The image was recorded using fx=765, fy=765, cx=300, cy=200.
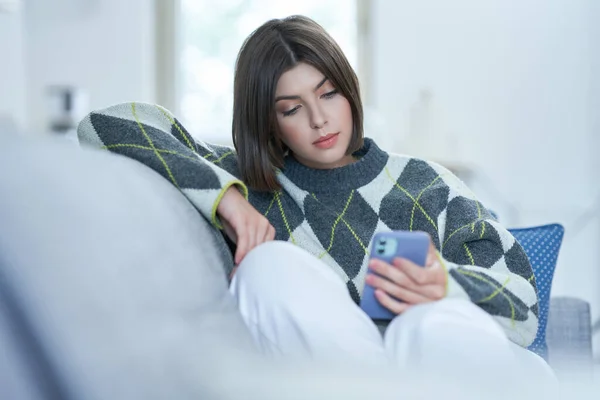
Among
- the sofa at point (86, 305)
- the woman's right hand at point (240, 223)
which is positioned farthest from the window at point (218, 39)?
the sofa at point (86, 305)

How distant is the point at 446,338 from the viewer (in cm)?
79

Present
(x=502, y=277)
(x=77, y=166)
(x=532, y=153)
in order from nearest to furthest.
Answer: (x=77, y=166) → (x=502, y=277) → (x=532, y=153)

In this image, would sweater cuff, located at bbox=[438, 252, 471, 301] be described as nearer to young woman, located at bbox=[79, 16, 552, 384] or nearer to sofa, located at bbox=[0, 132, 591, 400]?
young woman, located at bbox=[79, 16, 552, 384]

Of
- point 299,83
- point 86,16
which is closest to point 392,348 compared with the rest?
point 299,83

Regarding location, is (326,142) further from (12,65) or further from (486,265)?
(12,65)

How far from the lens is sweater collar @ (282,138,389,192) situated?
1325mm

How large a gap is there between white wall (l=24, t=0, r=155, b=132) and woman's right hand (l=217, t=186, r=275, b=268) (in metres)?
3.21

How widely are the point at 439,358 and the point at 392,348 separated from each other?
2.9 inches

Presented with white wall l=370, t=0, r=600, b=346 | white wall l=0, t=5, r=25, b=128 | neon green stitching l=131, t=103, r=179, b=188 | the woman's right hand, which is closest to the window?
white wall l=370, t=0, r=600, b=346

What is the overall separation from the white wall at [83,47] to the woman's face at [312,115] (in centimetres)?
302

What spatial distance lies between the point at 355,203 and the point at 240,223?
0.31 m

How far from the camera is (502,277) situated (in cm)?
105

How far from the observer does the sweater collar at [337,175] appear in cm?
133

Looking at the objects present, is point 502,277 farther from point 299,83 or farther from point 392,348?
point 299,83
